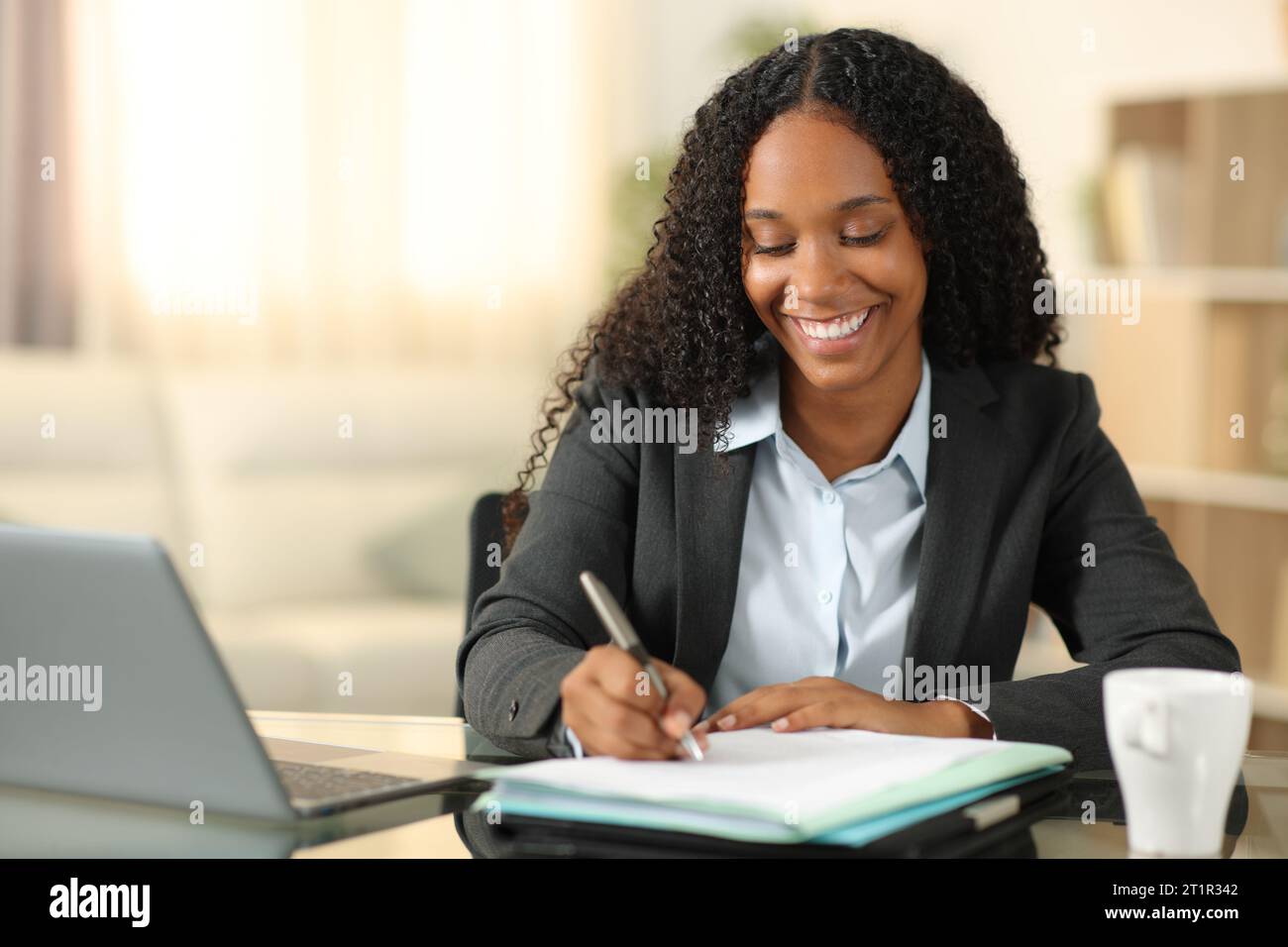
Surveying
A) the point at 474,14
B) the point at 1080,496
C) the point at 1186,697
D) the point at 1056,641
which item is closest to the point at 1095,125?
the point at 1056,641

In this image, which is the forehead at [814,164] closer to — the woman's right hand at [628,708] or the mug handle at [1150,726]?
the woman's right hand at [628,708]

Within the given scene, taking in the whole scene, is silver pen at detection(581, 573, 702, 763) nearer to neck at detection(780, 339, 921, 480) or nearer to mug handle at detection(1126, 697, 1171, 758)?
mug handle at detection(1126, 697, 1171, 758)

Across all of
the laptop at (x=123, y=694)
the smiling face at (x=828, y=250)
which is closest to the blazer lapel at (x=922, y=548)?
the smiling face at (x=828, y=250)

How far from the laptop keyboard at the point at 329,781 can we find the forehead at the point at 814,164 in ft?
2.21

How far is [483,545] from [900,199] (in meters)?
0.60

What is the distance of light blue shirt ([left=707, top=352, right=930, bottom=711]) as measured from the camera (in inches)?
58.1

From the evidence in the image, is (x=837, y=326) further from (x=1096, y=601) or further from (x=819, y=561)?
(x=1096, y=601)

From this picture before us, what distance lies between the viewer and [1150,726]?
850 millimetres

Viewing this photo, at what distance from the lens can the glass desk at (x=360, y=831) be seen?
0.90 m

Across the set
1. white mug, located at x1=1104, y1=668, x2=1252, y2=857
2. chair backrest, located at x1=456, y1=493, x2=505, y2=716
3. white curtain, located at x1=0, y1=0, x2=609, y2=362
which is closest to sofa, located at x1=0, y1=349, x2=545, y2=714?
white curtain, located at x1=0, y1=0, x2=609, y2=362

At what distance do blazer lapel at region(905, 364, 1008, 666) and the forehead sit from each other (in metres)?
0.27

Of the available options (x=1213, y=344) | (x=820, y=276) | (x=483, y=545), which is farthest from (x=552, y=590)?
(x=1213, y=344)

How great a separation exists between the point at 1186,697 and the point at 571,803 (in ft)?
1.22
